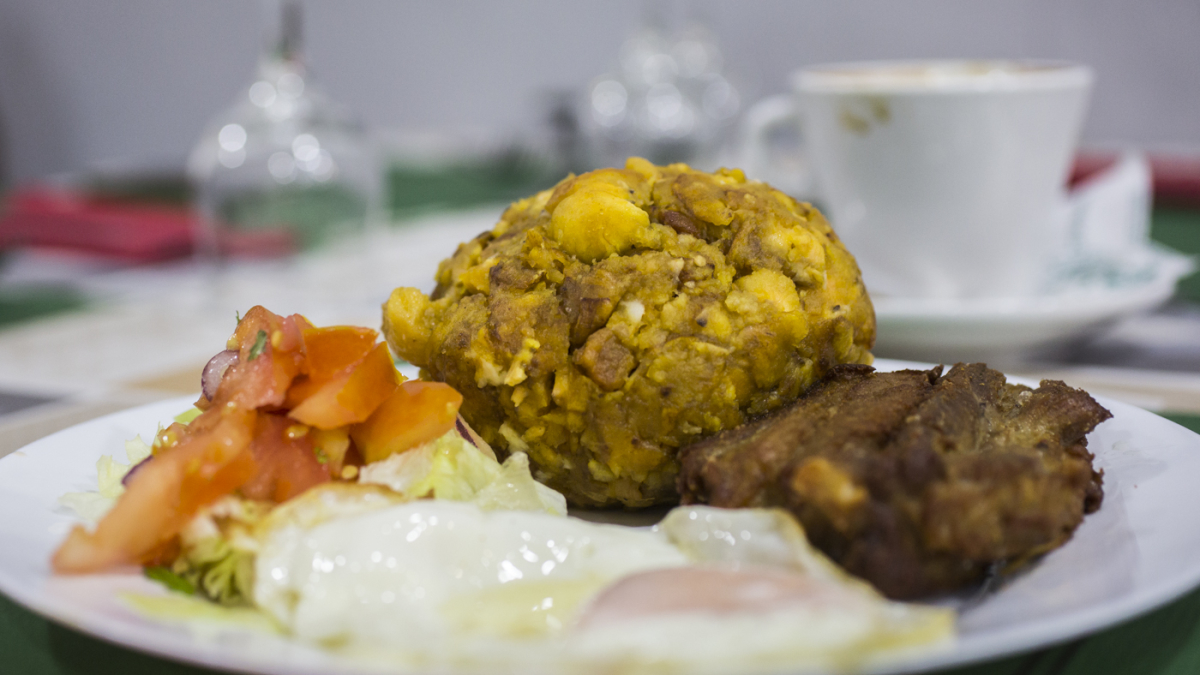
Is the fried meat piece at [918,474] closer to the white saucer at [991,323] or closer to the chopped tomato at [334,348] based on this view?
the chopped tomato at [334,348]

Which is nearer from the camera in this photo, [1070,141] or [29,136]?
[1070,141]

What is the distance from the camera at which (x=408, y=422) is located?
4.55ft

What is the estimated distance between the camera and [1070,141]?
2.81 m

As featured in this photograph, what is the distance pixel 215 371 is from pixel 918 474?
0.93 meters

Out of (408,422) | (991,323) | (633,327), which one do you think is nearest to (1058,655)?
(633,327)

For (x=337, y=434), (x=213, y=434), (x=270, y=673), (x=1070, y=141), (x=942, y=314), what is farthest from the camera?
(x=1070, y=141)

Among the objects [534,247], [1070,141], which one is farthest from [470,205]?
[534,247]

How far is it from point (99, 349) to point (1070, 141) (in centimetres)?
274

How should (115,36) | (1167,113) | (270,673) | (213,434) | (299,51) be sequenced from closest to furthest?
(270,673), (213,434), (299,51), (1167,113), (115,36)

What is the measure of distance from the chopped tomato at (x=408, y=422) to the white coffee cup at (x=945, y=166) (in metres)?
1.73

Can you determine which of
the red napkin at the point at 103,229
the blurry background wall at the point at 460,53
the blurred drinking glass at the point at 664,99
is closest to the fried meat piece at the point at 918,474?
the red napkin at the point at 103,229

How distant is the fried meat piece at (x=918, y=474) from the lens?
1.07 meters

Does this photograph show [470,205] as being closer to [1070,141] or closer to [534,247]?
[1070,141]

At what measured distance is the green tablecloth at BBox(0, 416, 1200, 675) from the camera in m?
1.10
